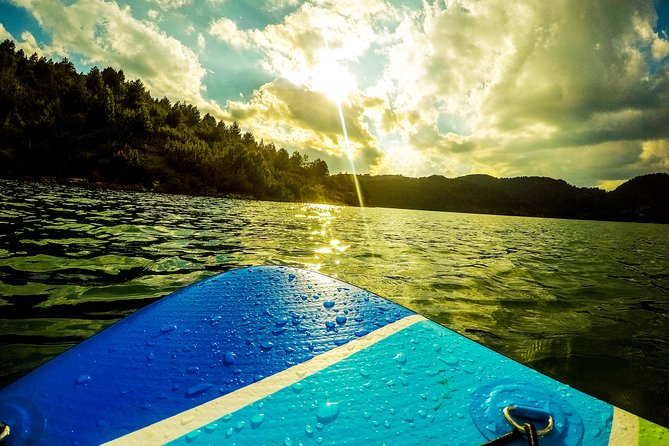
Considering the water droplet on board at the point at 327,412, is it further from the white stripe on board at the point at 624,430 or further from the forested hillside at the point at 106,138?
the forested hillside at the point at 106,138

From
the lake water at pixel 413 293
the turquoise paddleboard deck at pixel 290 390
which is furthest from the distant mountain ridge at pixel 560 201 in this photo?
the turquoise paddleboard deck at pixel 290 390

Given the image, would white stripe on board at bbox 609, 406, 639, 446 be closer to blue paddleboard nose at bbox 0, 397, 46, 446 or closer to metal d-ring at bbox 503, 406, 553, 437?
metal d-ring at bbox 503, 406, 553, 437

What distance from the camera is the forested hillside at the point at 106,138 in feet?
225

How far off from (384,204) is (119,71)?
147 meters

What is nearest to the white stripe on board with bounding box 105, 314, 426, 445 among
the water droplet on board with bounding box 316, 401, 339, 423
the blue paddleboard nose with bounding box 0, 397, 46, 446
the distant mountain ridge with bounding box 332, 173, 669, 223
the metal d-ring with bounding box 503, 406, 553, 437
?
the water droplet on board with bounding box 316, 401, 339, 423

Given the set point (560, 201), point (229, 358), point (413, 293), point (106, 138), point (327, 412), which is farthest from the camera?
point (560, 201)

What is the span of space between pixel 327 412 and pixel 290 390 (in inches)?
9.1

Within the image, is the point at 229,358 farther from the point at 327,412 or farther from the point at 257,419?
the point at 327,412

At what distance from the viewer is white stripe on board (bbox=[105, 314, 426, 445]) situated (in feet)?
4.30

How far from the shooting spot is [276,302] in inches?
97.4

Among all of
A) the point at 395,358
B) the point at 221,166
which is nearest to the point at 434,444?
the point at 395,358

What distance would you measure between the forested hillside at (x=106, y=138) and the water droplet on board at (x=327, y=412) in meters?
74.5

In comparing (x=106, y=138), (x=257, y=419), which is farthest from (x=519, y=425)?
(x=106, y=138)

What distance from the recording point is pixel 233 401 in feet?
4.94
